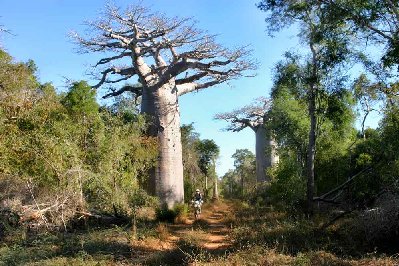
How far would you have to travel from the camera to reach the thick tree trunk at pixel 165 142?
457 inches

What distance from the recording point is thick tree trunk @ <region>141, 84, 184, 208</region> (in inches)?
457

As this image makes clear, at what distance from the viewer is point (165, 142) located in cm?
1184

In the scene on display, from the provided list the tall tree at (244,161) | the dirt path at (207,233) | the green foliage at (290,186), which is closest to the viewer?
the dirt path at (207,233)

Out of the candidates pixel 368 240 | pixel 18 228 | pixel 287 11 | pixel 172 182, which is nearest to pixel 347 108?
pixel 287 11

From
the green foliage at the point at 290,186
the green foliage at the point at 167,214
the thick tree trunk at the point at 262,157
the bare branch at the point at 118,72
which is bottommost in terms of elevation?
the green foliage at the point at 167,214

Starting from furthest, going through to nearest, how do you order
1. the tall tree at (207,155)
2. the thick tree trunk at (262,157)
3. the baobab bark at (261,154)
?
the tall tree at (207,155) < the baobab bark at (261,154) < the thick tree trunk at (262,157)

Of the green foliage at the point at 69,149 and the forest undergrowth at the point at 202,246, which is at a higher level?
the green foliage at the point at 69,149

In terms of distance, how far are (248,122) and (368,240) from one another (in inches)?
568

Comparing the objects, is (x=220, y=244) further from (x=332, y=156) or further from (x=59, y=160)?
(x=332, y=156)

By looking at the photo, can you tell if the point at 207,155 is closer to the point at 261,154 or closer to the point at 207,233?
the point at 261,154

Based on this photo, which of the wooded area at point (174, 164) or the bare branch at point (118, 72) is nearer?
the wooded area at point (174, 164)

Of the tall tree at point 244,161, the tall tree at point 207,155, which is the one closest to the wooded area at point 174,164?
the tall tree at point 207,155

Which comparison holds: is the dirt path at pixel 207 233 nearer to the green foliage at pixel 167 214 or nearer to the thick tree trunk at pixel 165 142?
the green foliage at pixel 167 214

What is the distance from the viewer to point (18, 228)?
311 inches
